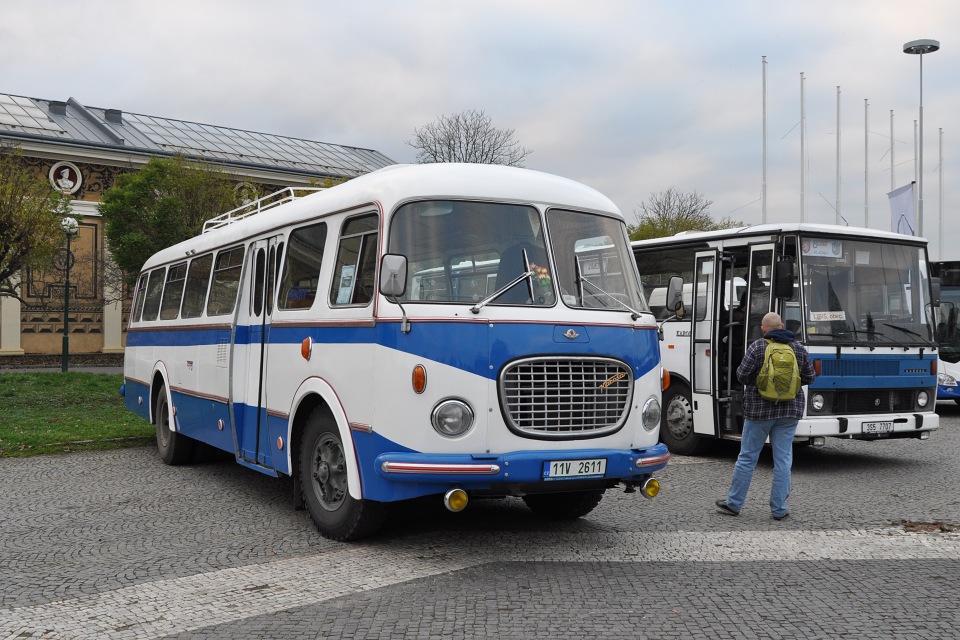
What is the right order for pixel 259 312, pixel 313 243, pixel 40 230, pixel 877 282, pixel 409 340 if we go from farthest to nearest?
1. pixel 40 230
2. pixel 877 282
3. pixel 259 312
4. pixel 313 243
5. pixel 409 340

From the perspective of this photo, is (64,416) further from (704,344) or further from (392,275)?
(392,275)

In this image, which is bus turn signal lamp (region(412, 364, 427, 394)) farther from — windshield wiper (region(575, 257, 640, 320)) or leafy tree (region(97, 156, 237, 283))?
leafy tree (region(97, 156, 237, 283))

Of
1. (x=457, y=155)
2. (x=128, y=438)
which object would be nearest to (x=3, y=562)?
(x=128, y=438)

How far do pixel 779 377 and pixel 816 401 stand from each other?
10.7ft

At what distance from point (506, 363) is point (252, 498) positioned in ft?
13.4

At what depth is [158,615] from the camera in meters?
5.56

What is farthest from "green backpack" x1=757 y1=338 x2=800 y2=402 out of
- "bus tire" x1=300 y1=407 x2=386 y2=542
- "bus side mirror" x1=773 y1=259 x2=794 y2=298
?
"bus tire" x1=300 y1=407 x2=386 y2=542

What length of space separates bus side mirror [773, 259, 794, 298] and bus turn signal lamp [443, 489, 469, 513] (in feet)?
19.5

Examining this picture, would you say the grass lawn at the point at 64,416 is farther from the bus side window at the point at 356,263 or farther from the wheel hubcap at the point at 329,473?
the bus side window at the point at 356,263

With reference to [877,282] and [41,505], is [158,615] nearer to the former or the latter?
[41,505]

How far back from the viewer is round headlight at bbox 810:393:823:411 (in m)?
11.3

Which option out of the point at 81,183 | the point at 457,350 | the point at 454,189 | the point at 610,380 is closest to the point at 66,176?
the point at 81,183

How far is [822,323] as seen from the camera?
11.4m

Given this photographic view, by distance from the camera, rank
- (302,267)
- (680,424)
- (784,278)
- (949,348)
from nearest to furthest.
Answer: (302,267)
(784,278)
(680,424)
(949,348)
